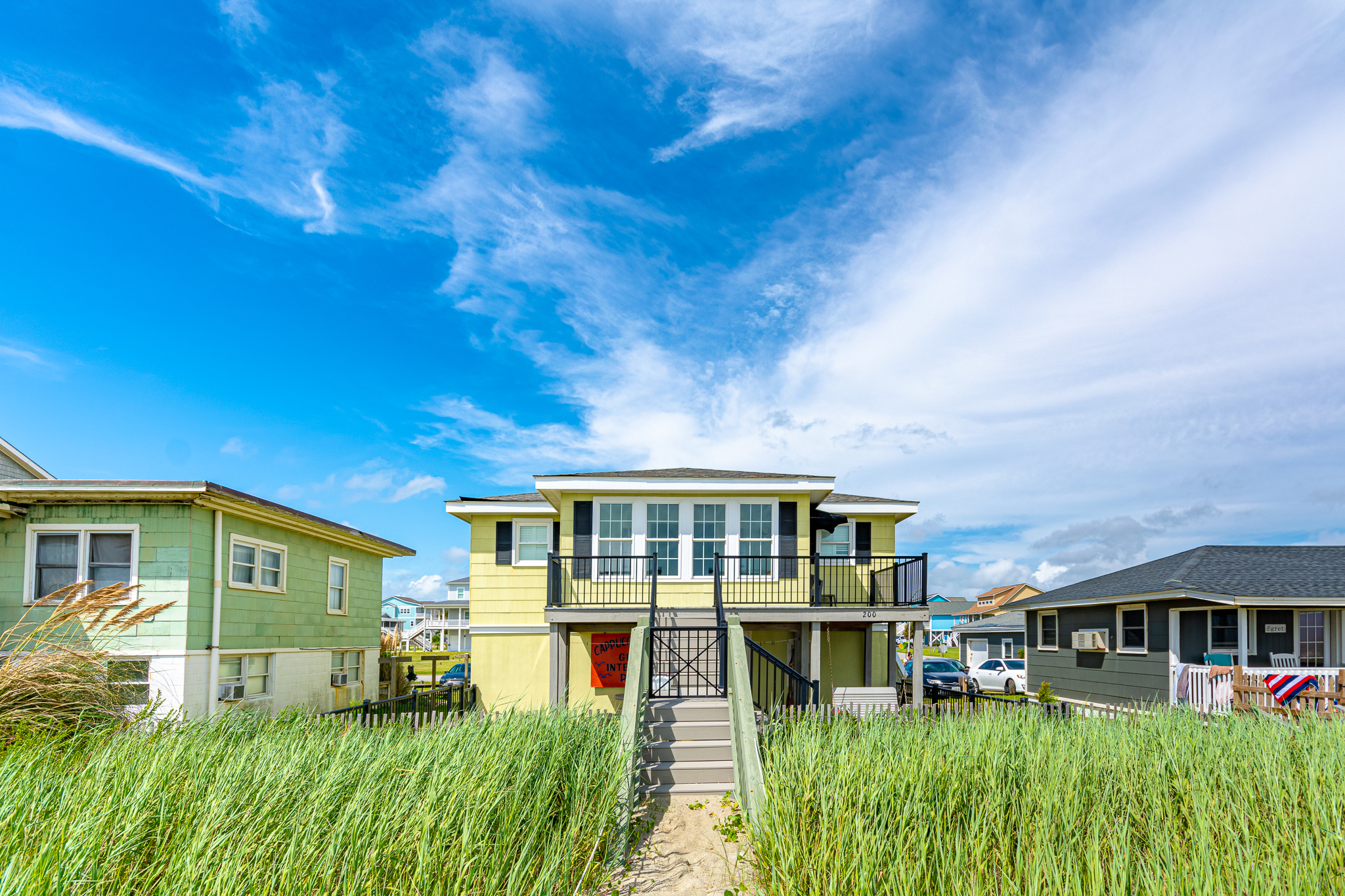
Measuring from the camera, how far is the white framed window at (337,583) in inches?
692

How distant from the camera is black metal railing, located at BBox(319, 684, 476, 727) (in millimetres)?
10680

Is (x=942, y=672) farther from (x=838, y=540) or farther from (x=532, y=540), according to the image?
(x=532, y=540)

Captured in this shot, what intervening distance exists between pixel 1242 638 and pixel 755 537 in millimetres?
10339

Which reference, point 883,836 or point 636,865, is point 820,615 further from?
point 883,836

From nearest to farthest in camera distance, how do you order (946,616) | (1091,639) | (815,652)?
(815,652) → (1091,639) → (946,616)

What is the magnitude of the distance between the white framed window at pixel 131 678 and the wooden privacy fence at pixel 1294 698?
1511cm

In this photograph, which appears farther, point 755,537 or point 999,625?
point 999,625

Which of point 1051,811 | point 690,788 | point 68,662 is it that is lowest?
point 690,788

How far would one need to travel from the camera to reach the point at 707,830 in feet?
24.9

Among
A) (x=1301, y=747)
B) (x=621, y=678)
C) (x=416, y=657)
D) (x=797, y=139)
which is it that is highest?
(x=797, y=139)

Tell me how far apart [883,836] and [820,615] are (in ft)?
32.7

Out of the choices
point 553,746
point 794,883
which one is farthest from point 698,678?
point 794,883

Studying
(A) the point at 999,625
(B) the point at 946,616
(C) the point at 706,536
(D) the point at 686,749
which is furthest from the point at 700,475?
(B) the point at 946,616

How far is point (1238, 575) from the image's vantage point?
1748 centimetres
